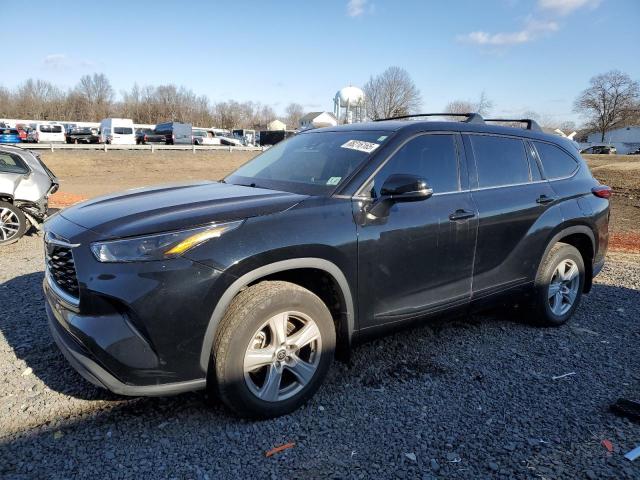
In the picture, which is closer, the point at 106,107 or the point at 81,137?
the point at 81,137

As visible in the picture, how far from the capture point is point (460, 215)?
11.4 ft

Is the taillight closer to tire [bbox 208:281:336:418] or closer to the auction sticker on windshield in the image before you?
the auction sticker on windshield

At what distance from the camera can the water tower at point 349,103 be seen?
191 feet

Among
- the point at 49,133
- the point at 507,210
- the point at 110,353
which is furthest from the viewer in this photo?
the point at 49,133

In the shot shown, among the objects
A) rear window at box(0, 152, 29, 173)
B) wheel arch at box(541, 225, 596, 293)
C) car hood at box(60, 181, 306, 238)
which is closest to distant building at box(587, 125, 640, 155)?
wheel arch at box(541, 225, 596, 293)

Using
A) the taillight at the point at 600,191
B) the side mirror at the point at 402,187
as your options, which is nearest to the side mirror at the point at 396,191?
the side mirror at the point at 402,187

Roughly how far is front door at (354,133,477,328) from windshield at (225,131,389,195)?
230 mm

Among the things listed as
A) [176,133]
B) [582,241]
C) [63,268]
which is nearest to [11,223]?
[63,268]

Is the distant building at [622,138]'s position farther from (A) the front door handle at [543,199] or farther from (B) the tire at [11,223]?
(B) the tire at [11,223]

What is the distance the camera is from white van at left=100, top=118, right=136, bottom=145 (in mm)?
40894

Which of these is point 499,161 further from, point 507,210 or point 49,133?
point 49,133

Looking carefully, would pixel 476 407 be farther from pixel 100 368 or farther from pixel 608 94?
pixel 608 94

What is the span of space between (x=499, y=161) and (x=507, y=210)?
0.44 meters

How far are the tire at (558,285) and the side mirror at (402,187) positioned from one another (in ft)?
6.08
